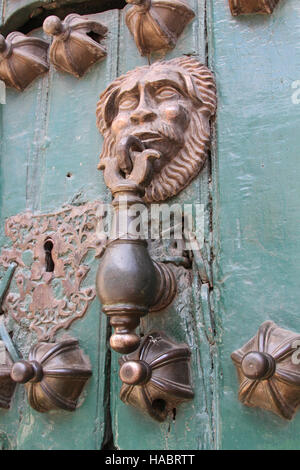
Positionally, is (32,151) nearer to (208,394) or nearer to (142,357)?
(142,357)

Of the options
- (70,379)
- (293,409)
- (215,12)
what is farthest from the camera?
Answer: (215,12)

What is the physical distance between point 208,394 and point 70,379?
9.3 inches

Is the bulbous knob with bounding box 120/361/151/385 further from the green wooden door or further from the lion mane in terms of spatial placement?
the lion mane

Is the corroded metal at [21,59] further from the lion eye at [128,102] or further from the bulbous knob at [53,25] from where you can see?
the lion eye at [128,102]

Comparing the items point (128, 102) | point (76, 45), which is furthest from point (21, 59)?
point (128, 102)

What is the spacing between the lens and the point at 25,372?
2.56 feet

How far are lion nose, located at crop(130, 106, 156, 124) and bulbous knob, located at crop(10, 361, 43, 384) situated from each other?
45 centimetres

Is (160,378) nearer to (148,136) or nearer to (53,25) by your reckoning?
(148,136)

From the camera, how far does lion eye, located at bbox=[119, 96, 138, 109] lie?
896 mm

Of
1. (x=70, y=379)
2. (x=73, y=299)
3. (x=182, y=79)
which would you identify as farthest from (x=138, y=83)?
(x=70, y=379)

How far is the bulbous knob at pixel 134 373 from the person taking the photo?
2.35ft

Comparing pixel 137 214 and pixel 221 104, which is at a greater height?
pixel 221 104

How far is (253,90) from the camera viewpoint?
882 mm

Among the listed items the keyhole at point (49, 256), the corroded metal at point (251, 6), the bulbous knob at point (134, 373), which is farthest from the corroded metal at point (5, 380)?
the corroded metal at point (251, 6)
